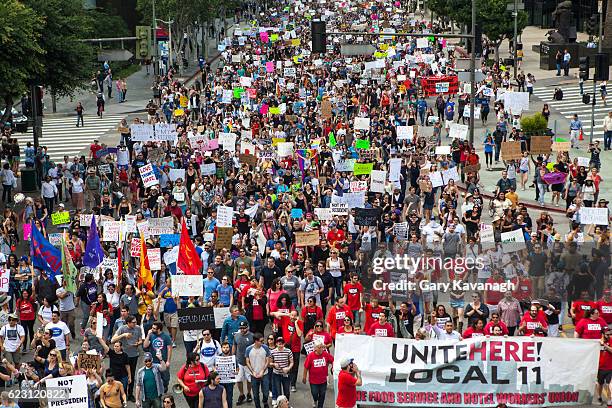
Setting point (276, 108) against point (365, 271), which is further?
point (276, 108)

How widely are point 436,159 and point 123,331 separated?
17109 mm

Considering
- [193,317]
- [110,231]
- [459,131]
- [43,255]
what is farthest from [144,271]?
[459,131]

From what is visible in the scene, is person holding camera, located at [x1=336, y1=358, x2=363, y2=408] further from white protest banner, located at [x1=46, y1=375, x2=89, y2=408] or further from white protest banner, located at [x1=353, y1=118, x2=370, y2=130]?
white protest banner, located at [x1=353, y1=118, x2=370, y2=130]

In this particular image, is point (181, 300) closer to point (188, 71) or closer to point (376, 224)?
point (376, 224)

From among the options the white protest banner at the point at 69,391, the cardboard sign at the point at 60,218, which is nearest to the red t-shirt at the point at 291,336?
the white protest banner at the point at 69,391

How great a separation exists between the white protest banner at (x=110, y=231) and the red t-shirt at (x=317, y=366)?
838 cm

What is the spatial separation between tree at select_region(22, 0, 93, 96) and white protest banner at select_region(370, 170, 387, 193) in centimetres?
1349

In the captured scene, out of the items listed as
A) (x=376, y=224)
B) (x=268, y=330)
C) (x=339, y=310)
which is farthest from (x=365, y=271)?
(x=376, y=224)

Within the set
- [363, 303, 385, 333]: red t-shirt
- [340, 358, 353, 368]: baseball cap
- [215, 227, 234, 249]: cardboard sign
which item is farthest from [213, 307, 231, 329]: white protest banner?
[215, 227, 234, 249]: cardboard sign

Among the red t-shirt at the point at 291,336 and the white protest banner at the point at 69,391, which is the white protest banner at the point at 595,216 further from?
the white protest banner at the point at 69,391

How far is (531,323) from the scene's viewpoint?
1884 centimetres

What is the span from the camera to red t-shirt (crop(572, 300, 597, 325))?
19.6 metres

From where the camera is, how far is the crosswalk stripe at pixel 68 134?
48188 mm

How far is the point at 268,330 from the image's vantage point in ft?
74.2
